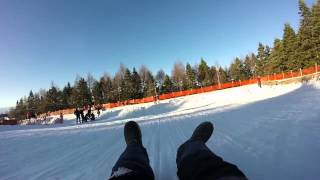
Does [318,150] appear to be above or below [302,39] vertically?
below

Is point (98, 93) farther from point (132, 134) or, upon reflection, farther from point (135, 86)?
point (132, 134)

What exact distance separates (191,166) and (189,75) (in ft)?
294

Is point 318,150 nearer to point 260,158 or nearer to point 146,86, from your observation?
point 260,158

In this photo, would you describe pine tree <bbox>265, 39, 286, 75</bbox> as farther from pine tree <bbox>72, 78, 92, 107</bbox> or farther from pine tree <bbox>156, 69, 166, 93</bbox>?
pine tree <bbox>72, 78, 92, 107</bbox>

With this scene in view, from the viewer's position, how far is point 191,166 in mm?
2246

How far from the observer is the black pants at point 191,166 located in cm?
191

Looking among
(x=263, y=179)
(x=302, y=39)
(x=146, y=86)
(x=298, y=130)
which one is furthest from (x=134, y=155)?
(x=146, y=86)

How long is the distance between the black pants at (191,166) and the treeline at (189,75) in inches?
2401

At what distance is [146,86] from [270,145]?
8436 centimetres

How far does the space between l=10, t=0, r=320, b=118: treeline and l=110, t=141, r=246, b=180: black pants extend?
60997mm

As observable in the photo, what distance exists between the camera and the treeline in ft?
186

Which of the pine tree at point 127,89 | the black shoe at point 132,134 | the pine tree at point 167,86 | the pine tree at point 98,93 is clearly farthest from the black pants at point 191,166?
the pine tree at point 98,93

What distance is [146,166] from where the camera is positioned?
2477mm

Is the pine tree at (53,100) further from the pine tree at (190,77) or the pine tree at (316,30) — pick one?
the pine tree at (316,30)
